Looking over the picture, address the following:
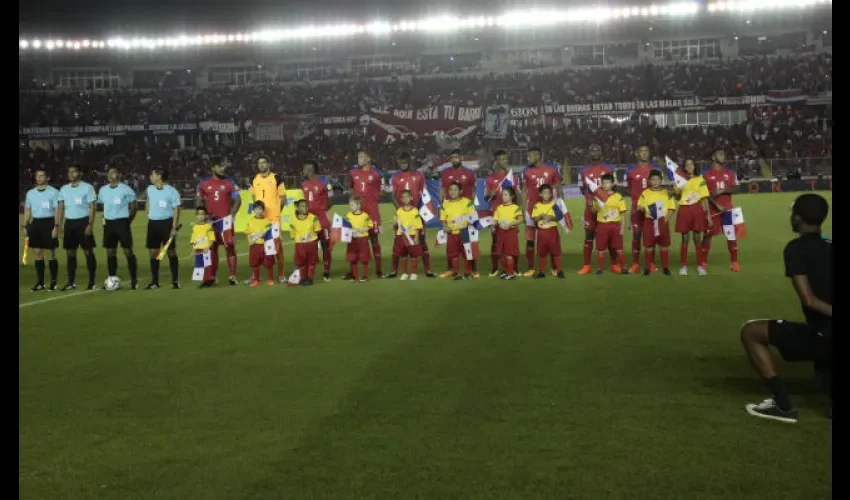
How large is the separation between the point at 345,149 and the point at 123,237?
128 ft

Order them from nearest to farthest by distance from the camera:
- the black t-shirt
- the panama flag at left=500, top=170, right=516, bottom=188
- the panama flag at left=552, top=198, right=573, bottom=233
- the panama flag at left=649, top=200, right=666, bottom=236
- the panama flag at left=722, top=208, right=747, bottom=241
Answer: the black t-shirt, the panama flag at left=649, top=200, right=666, bottom=236, the panama flag at left=552, top=198, right=573, bottom=233, the panama flag at left=722, top=208, right=747, bottom=241, the panama flag at left=500, top=170, right=516, bottom=188

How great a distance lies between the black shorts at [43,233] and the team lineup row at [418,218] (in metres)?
0.02

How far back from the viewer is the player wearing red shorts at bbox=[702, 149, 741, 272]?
15.3m

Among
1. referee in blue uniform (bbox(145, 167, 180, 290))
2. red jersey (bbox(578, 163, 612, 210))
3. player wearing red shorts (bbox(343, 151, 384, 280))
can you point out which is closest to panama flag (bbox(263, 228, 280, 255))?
referee in blue uniform (bbox(145, 167, 180, 290))

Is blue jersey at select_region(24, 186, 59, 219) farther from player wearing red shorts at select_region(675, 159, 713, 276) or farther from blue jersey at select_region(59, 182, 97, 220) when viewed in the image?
player wearing red shorts at select_region(675, 159, 713, 276)

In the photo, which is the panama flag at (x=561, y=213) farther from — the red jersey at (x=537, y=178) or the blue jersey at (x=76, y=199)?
the blue jersey at (x=76, y=199)

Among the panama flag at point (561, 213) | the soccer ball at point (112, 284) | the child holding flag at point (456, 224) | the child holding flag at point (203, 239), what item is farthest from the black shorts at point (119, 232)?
the panama flag at point (561, 213)

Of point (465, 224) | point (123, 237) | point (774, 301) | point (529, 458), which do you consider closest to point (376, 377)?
point (529, 458)

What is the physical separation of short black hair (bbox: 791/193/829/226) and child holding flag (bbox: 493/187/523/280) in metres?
8.81

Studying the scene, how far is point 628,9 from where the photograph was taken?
Answer: 2045 inches

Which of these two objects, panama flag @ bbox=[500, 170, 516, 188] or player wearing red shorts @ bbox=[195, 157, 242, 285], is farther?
panama flag @ bbox=[500, 170, 516, 188]

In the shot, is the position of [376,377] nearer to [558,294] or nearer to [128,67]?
[558,294]

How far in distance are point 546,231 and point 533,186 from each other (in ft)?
4.47

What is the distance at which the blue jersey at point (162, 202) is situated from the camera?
1484 centimetres
